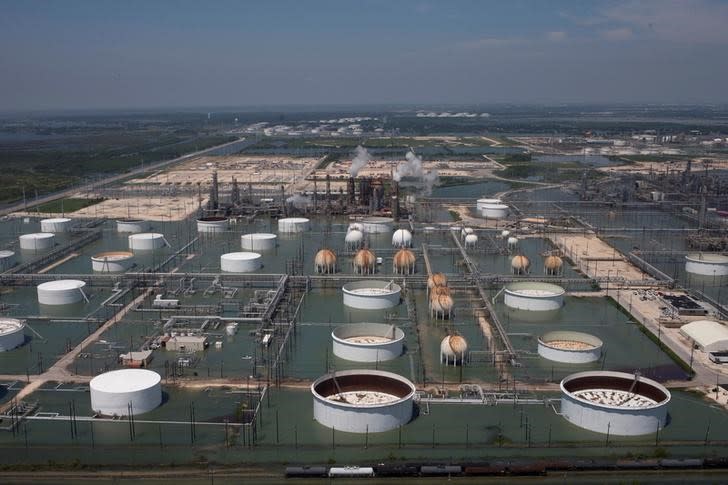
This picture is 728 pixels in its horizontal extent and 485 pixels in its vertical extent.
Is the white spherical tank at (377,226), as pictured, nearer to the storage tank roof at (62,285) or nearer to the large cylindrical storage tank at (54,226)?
the storage tank roof at (62,285)

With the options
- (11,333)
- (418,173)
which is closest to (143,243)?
(11,333)

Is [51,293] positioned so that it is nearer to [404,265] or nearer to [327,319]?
[327,319]

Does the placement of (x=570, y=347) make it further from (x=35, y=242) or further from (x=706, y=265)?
(x=35, y=242)

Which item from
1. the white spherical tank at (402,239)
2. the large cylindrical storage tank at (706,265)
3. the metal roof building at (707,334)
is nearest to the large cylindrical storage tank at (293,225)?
the white spherical tank at (402,239)

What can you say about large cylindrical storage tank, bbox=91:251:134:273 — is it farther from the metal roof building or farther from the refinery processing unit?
the metal roof building

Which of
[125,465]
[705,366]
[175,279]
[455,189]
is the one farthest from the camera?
[455,189]

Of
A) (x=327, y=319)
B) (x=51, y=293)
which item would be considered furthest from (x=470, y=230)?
(x=51, y=293)
